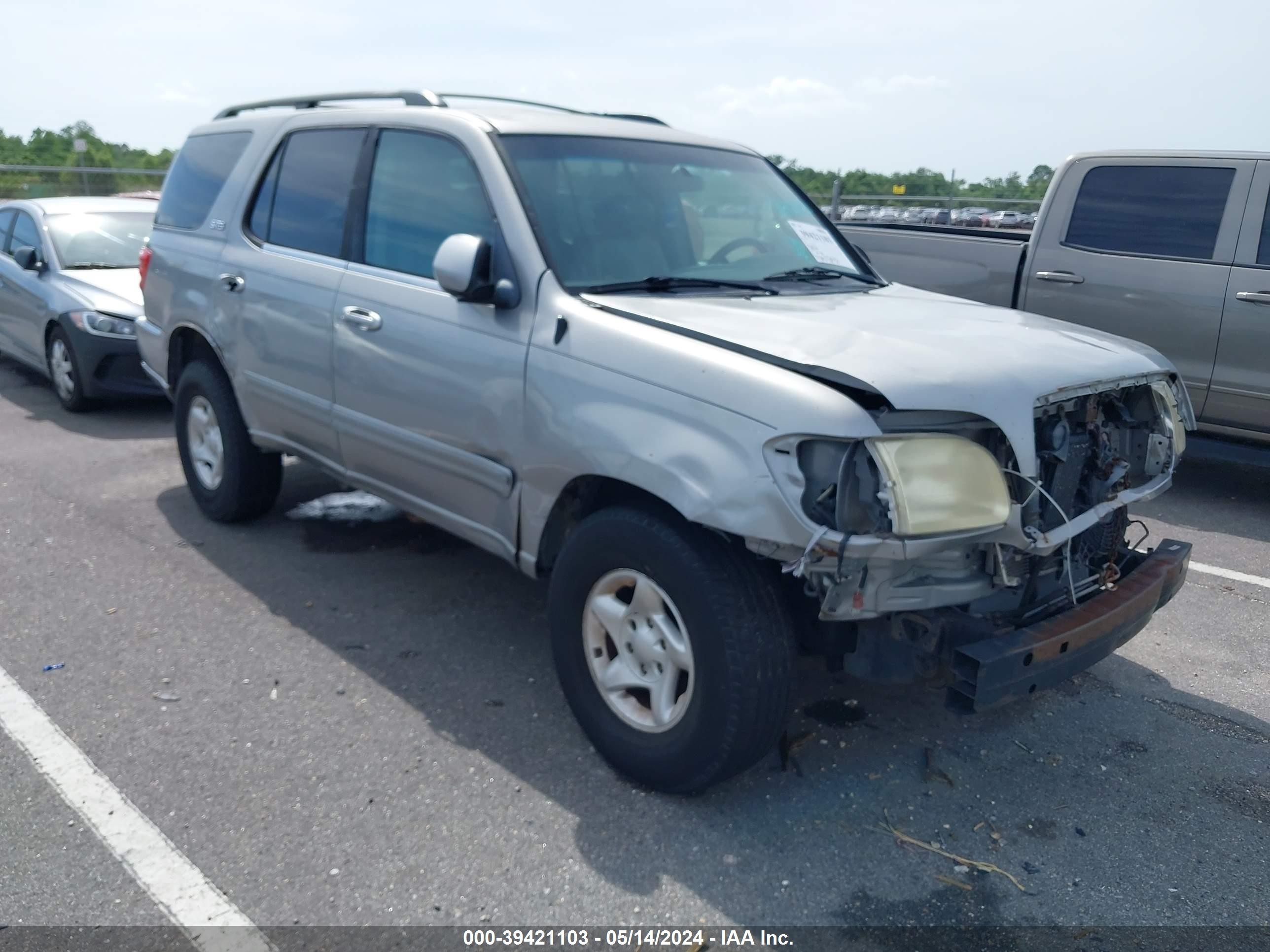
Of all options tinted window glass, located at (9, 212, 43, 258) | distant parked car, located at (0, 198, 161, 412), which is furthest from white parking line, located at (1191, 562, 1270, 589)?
tinted window glass, located at (9, 212, 43, 258)

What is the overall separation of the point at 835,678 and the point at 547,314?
5.66 feet

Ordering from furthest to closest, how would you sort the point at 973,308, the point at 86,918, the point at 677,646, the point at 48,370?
the point at 48,370 → the point at 973,308 → the point at 677,646 → the point at 86,918

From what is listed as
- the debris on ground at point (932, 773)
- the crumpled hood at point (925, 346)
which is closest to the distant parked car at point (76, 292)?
the crumpled hood at point (925, 346)

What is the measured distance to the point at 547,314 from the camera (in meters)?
3.39

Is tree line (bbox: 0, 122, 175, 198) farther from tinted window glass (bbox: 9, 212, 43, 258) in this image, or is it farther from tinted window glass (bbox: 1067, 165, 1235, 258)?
tinted window glass (bbox: 1067, 165, 1235, 258)

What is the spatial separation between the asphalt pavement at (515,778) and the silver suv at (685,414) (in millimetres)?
336

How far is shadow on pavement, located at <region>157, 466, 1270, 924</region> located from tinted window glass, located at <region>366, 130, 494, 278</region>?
1.49 metres

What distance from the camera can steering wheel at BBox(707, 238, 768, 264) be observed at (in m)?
3.90

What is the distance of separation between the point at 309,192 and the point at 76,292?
445cm

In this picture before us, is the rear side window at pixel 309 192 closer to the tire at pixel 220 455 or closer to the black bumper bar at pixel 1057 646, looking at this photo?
the tire at pixel 220 455

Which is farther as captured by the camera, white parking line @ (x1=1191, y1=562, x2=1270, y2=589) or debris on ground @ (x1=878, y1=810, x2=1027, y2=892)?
white parking line @ (x1=1191, y1=562, x2=1270, y2=589)

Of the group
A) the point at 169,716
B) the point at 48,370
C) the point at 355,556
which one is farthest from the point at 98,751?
the point at 48,370

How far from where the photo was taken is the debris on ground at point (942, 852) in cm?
288

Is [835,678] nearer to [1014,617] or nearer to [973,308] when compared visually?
[1014,617]
